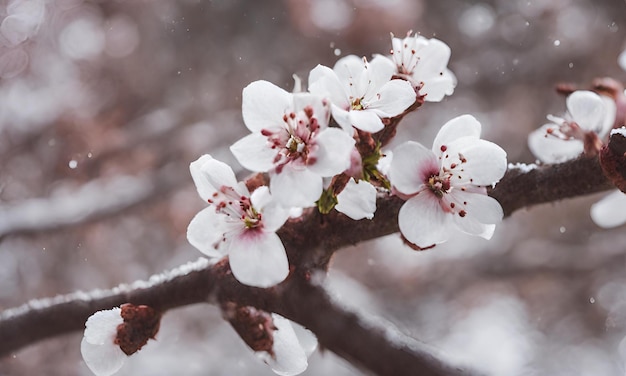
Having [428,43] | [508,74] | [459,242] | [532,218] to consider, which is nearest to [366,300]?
[459,242]

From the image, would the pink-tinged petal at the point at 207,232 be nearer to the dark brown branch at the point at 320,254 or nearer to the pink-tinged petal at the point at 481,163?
the dark brown branch at the point at 320,254

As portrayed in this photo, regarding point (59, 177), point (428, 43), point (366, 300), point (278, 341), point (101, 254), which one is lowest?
point (366, 300)

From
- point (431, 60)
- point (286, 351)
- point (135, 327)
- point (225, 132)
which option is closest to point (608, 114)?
point (431, 60)

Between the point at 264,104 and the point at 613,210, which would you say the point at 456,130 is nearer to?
the point at 264,104

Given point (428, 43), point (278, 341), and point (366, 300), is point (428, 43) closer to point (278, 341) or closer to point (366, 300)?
Result: point (278, 341)

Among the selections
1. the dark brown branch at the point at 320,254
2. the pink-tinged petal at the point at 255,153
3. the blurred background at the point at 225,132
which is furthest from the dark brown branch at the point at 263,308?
the blurred background at the point at 225,132

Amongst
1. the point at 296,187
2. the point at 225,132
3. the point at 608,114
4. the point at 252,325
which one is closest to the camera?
the point at 296,187

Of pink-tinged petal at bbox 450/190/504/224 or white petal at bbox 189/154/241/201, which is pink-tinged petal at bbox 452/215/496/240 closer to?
pink-tinged petal at bbox 450/190/504/224
